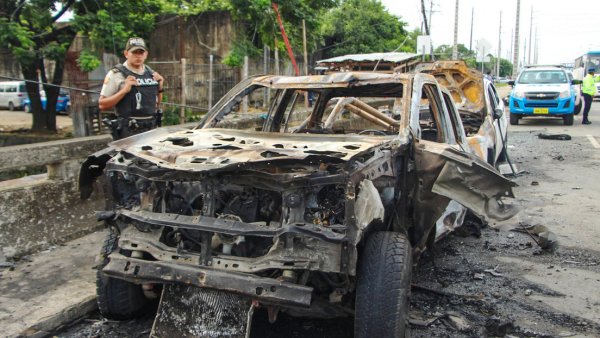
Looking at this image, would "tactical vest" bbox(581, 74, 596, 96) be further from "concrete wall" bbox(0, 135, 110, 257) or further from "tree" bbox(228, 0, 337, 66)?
"concrete wall" bbox(0, 135, 110, 257)

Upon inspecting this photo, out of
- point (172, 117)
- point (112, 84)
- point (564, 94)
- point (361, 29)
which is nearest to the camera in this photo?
point (112, 84)

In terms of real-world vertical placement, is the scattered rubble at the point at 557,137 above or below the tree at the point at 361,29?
below

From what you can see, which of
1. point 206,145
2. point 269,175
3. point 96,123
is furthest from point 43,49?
point 269,175

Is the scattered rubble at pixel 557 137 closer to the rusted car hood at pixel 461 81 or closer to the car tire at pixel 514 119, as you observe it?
the car tire at pixel 514 119

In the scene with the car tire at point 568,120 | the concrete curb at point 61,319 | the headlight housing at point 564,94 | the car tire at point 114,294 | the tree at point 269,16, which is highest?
the tree at point 269,16

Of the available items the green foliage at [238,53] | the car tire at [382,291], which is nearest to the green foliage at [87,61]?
the green foliage at [238,53]

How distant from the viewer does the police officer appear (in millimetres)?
5297

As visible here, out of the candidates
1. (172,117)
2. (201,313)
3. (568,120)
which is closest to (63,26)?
(172,117)

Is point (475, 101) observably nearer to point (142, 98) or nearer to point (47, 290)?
point (142, 98)

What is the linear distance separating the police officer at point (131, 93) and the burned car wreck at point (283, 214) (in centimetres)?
139

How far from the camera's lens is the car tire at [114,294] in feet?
12.2

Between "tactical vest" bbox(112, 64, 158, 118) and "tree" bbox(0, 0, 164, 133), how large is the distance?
23.4 ft

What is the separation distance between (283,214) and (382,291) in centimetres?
70

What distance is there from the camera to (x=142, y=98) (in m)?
5.47
